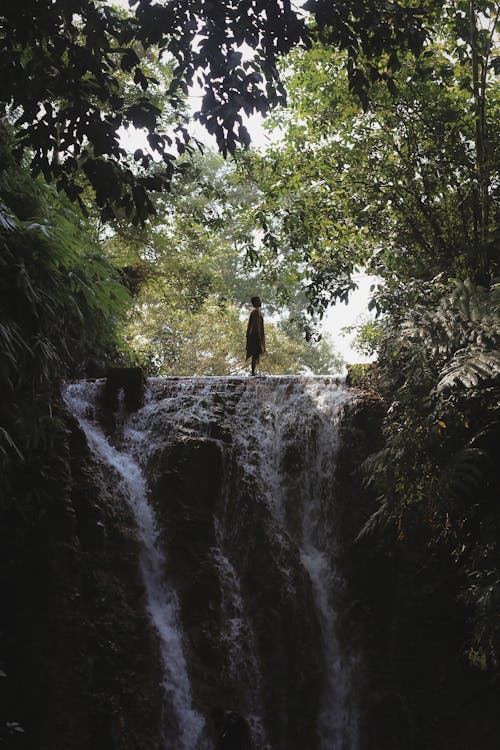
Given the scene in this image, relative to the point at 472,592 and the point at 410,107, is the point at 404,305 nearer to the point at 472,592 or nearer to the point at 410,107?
the point at 410,107

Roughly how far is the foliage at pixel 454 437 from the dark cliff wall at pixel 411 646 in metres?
0.54

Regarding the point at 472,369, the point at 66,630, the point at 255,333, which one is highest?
the point at 255,333

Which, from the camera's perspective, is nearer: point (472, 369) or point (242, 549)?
point (472, 369)

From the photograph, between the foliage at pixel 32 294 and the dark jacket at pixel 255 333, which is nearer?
the foliage at pixel 32 294

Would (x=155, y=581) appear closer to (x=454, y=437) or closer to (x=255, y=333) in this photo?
(x=454, y=437)

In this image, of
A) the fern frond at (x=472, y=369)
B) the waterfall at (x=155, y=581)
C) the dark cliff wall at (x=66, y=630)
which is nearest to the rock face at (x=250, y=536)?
the waterfall at (x=155, y=581)

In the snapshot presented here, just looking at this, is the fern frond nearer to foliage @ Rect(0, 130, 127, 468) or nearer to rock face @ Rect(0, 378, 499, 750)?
rock face @ Rect(0, 378, 499, 750)

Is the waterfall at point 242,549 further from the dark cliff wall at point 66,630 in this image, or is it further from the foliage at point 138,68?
the foliage at point 138,68

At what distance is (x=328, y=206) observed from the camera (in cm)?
1004

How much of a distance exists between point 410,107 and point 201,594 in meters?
7.23

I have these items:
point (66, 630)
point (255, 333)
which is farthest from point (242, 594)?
point (255, 333)

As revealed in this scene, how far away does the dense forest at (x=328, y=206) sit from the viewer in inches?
149

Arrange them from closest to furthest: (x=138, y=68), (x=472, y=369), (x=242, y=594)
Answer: (x=138, y=68) < (x=472, y=369) < (x=242, y=594)

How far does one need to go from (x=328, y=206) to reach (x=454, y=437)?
16.0 ft
